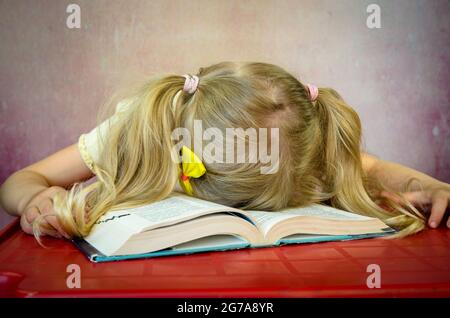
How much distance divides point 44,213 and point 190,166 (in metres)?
0.28

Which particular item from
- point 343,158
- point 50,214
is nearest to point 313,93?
point 343,158

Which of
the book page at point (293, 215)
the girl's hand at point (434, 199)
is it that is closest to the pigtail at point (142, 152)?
the book page at point (293, 215)

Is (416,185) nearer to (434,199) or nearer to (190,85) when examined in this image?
(434,199)

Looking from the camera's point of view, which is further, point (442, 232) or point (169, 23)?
point (169, 23)

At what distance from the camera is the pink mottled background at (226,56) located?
1.67 m

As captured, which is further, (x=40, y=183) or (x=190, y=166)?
(x=40, y=183)

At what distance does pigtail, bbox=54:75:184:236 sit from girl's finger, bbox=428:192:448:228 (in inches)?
19.8

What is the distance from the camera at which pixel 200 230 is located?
757mm

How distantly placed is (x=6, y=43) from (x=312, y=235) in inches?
50.2

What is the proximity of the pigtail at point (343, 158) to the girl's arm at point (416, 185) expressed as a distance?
4 cm
